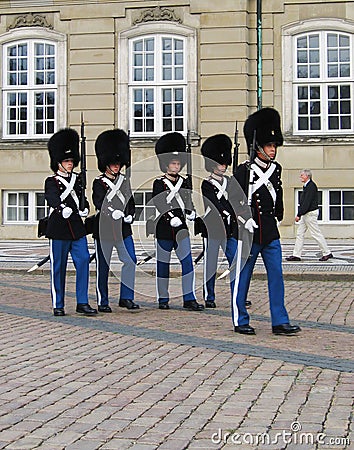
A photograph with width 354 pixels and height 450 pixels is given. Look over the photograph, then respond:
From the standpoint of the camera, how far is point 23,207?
82.0ft

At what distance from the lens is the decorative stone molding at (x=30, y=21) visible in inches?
963

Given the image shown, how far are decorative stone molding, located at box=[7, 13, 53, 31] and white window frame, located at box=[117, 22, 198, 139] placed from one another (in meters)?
2.02

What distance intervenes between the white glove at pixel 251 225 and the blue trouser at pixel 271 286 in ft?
0.51

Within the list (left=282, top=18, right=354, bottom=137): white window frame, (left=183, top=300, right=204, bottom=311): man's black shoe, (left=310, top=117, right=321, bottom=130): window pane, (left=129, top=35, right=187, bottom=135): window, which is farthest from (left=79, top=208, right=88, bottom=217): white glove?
(left=310, top=117, right=321, bottom=130): window pane

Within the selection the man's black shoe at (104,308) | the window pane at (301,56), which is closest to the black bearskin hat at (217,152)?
the man's black shoe at (104,308)

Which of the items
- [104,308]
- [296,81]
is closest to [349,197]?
[296,81]

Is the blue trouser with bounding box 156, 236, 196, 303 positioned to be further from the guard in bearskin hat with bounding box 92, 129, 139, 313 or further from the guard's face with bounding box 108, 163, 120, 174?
the guard's face with bounding box 108, 163, 120, 174

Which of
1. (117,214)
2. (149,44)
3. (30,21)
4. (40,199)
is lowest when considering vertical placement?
(117,214)

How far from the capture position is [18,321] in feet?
31.9

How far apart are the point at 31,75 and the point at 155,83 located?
3323 mm

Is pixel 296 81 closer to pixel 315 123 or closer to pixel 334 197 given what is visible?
pixel 315 123

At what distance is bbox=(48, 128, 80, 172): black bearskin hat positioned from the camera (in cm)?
1045

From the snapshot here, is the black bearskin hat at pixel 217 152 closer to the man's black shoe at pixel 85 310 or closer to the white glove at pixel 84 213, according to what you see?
the white glove at pixel 84 213

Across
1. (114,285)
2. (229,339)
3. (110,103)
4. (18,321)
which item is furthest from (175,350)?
(110,103)
